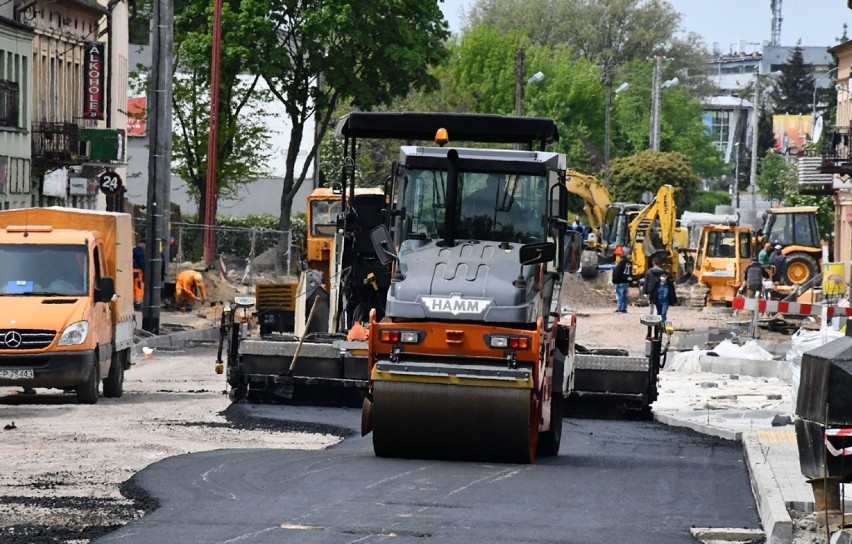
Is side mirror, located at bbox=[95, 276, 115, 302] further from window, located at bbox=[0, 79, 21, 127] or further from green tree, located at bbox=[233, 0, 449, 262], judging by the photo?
green tree, located at bbox=[233, 0, 449, 262]

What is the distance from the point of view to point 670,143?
12162cm

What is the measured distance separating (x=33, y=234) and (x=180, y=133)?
4655 cm

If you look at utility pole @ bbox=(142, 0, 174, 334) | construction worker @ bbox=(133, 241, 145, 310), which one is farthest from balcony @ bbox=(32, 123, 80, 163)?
utility pole @ bbox=(142, 0, 174, 334)


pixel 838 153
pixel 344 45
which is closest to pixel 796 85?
pixel 838 153

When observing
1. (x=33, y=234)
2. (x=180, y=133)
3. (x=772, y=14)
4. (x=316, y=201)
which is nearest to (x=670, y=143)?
(x=180, y=133)

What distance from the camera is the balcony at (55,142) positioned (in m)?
48.2

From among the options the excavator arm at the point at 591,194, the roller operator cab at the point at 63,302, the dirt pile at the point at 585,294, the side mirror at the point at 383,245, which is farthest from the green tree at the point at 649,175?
the side mirror at the point at 383,245

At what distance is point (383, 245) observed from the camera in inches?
669

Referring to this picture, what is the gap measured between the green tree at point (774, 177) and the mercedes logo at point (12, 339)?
88413mm

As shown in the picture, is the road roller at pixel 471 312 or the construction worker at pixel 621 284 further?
the construction worker at pixel 621 284

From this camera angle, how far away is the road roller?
51.6ft

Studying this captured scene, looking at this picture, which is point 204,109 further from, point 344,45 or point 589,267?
point 589,267

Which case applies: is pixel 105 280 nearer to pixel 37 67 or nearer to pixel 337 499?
pixel 337 499

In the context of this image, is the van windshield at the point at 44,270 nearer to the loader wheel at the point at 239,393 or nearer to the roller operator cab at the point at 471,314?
the loader wheel at the point at 239,393
